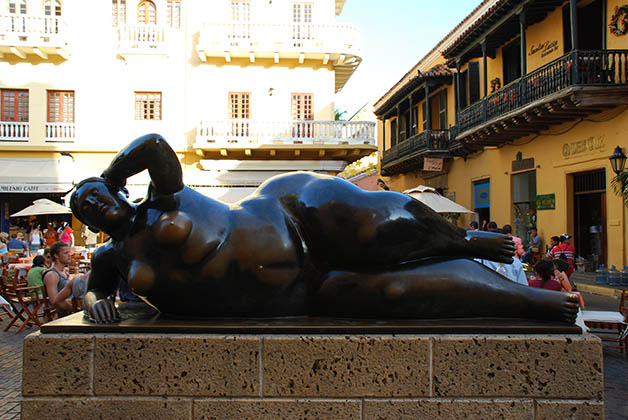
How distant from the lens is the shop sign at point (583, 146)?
529 inches

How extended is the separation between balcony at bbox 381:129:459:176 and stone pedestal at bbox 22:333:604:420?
20429mm

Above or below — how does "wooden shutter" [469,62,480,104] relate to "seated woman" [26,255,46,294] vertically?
above

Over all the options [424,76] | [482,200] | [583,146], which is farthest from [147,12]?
[583,146]

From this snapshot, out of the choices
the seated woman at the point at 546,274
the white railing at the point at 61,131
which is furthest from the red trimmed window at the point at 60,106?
the seated woman at the point at 546,274

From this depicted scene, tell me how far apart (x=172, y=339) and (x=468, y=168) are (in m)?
21.1

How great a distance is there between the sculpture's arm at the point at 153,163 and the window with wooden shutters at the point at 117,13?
→ 70.2 ft

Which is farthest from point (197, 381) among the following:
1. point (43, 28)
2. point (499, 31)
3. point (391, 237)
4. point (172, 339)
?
point (43, 28)

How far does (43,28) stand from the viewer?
19953 mm

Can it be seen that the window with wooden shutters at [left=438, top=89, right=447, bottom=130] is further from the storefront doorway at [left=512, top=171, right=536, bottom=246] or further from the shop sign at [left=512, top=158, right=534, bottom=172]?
the storefront doorway at [left=512, top=171, right=536, bottom=246]

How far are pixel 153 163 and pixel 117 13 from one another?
2177cm

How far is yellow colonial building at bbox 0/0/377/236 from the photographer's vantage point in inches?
798

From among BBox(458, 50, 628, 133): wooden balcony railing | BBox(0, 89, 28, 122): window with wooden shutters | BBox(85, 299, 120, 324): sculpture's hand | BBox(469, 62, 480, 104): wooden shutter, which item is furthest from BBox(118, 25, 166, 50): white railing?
BBox(85, 299, 120, 324): sculpture's hand

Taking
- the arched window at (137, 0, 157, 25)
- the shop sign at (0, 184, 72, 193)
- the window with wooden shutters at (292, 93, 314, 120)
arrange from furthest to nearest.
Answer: the window with wooden shutters at (292, 93, 314, 120)
the arched window at (137, 0, 157, 25)
the shop sign at (0, 184, 72, 193)

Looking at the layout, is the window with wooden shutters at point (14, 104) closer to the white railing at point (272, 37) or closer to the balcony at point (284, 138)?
the balcony at point (284, 138)
